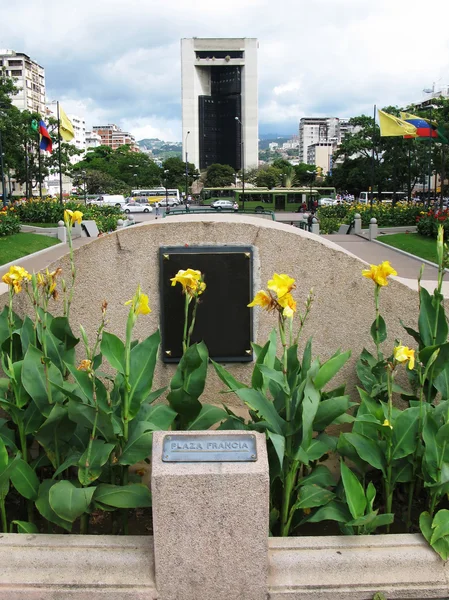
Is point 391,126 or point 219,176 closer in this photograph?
point 391,126

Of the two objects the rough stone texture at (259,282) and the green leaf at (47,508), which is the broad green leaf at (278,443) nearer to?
the green leaf at (47,508)

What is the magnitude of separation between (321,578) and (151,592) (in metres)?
0.70

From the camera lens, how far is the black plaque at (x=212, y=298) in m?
3.96

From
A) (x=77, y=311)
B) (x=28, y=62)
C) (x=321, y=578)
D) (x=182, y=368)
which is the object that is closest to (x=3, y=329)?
(x=77, y=311)


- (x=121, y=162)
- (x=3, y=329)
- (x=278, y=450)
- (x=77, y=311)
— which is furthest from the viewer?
(x=121, y=162)

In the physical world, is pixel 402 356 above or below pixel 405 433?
above

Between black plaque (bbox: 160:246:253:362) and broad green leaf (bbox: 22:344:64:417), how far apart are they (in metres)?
1.05

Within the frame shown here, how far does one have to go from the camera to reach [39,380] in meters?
3.06

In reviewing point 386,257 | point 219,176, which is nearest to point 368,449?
point 386,257

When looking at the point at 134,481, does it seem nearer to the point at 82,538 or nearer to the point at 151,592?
the point at 82,538

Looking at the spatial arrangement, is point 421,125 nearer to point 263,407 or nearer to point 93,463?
point 263,407

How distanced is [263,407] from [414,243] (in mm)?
19813

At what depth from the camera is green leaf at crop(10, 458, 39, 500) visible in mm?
2826

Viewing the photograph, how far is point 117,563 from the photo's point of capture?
8.36ft
